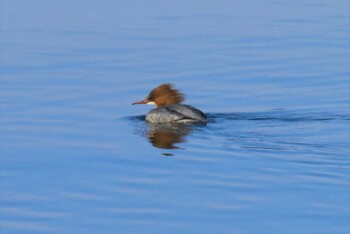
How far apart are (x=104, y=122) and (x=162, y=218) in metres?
5.01

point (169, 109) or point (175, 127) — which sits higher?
point (169, 109)

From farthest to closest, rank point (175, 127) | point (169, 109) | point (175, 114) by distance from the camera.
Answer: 1. point (169, 109)
2. point (175, 114)
3. point (175, 127)

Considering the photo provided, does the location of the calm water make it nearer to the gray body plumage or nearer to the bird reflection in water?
Answer: the bird reflection in water

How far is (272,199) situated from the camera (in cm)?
1045

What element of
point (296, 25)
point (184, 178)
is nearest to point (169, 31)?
point (296, 25)

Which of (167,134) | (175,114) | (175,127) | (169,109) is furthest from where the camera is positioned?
(169,109)

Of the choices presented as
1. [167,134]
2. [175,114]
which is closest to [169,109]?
[175,114]

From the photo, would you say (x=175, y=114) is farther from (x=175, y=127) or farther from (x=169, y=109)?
(x=175, y=127)

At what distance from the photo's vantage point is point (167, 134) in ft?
48.2

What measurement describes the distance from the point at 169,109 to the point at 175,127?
0.50 metres

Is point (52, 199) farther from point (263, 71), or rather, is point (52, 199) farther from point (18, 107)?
point (263, 71)

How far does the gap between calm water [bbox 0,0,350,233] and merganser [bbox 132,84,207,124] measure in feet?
0.71

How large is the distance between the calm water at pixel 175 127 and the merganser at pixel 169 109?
217 millimetres

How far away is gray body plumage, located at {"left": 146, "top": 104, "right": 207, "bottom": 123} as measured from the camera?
15.0 meters
